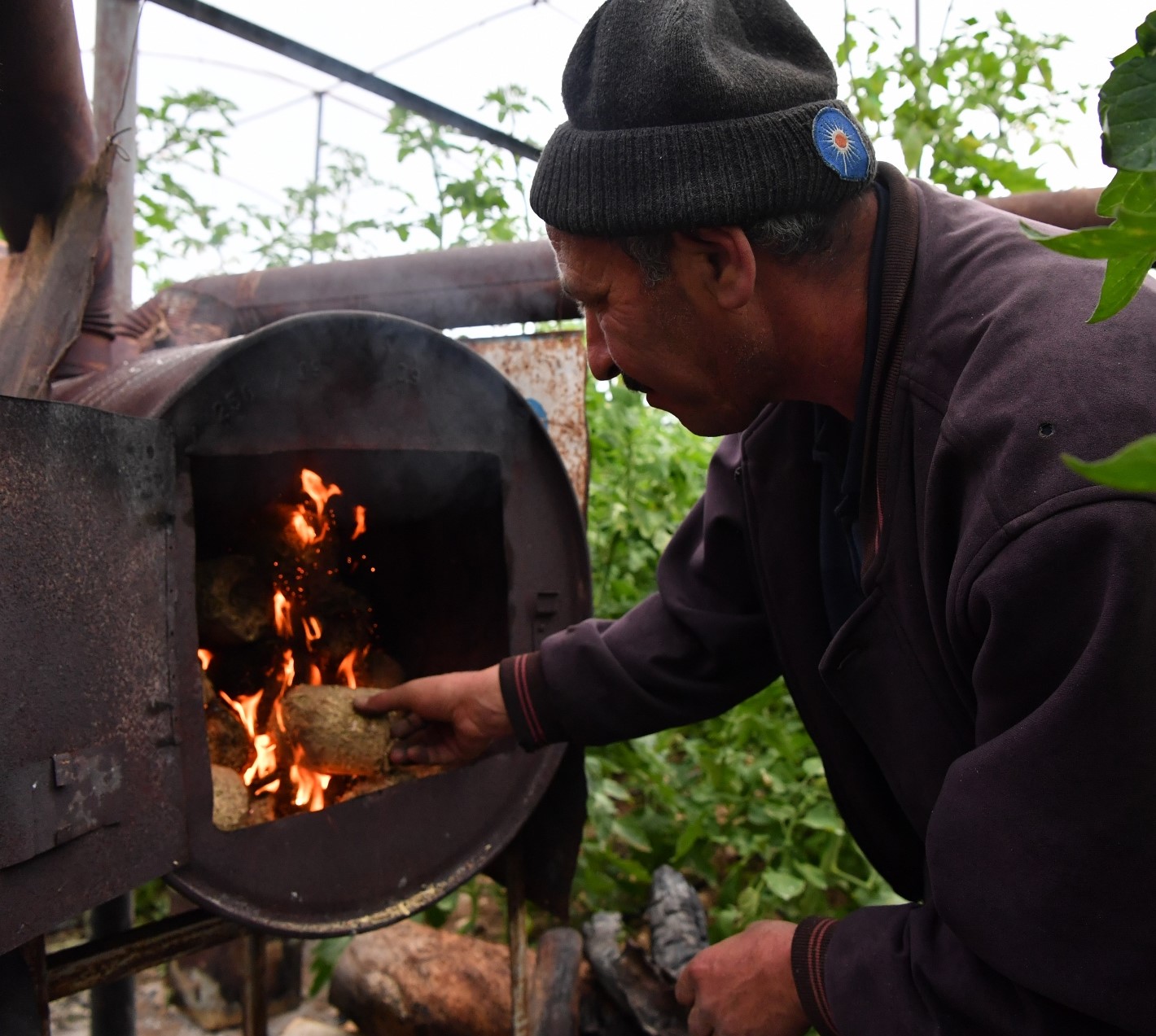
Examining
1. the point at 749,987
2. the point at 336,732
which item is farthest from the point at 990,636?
the point at 336,732

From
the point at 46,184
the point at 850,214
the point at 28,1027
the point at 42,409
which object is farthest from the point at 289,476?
the point at 850,214

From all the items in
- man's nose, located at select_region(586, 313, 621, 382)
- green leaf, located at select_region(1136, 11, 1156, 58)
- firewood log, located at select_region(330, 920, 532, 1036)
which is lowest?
firewood log, located at select_region(330, 920, 532, 1036)

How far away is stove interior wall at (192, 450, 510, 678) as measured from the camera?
92.4 inches

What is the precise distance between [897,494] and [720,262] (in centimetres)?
40

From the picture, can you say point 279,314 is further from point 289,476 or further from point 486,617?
point 486,617

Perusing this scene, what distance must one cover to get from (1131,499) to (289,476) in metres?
1.75

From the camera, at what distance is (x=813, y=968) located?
147 cm

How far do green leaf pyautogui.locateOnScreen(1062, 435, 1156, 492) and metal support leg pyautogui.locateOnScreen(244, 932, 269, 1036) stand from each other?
7.20 ft

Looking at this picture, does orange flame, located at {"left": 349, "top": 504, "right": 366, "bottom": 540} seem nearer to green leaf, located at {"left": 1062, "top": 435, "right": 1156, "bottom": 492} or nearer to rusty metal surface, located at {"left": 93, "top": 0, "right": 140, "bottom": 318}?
rusty metal surface, located at {"left": 93, "top": 0, "right": 140, "bottom": 318}

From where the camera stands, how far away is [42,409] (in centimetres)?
143

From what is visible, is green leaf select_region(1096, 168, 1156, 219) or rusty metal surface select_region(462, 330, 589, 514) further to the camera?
rusty metal surface select_region(462, 330, 589, 514)

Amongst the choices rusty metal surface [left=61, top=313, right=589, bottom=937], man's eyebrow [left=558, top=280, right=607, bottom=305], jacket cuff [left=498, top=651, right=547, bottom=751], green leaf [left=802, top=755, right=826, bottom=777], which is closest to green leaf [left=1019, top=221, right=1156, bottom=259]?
man's eyebrow [left=558, top=280, right=607, bottom=305]

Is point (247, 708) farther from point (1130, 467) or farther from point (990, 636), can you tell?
point (1130, 467)

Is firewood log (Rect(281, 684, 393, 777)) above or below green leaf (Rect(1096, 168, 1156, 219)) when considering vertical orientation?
below
